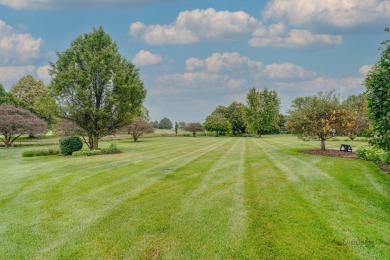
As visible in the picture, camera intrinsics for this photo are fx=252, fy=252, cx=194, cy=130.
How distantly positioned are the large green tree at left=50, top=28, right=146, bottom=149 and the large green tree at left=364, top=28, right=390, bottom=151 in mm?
20355

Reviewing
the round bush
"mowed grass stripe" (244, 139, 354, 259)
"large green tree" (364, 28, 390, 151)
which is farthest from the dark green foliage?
"mowed grass stripe" (244, 139, 354, 259)

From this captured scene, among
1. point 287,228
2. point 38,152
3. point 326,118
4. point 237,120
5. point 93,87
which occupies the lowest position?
point 287,228

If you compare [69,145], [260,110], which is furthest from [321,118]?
[260,110]

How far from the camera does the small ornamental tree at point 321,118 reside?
20.5m

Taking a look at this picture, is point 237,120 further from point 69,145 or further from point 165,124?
point 69,145

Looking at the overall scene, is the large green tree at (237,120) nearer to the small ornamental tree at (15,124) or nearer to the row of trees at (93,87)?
the small ornamental tree at (15,124)

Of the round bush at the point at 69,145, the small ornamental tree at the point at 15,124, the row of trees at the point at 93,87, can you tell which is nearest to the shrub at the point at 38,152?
the round bush at the point at 69,145

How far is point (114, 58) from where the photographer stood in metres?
25.3

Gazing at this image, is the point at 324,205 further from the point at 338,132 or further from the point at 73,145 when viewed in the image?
the point at 73,145

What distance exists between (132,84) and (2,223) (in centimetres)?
2023

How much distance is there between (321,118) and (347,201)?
14.5 metres

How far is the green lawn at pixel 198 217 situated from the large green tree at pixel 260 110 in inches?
2252

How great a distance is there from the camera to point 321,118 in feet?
68.3

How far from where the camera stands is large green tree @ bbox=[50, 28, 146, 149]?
24.0m
